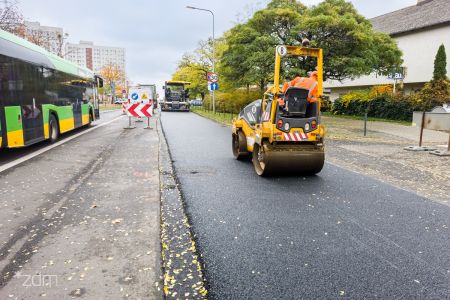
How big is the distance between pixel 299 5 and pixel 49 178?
61.9 ft

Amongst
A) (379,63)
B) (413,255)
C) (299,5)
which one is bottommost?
(413,255)

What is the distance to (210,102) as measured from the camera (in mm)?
39219

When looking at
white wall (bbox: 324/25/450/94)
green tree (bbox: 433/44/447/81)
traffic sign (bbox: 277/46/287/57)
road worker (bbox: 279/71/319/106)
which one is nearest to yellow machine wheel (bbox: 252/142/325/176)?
road worker (bbox: 279/71/319/106)

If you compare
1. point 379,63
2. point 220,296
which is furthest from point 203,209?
point 379,63

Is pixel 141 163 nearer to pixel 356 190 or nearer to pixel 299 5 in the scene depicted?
pixel 356 190

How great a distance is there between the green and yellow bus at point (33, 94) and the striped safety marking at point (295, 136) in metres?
6.51

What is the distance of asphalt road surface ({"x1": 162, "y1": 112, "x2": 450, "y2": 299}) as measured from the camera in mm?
3041

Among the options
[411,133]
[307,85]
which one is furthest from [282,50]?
[411,133]

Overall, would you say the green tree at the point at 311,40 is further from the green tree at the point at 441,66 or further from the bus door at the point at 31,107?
the bus door at the point at 31,107

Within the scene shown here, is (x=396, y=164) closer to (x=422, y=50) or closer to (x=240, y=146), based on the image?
(x=240, y=146)

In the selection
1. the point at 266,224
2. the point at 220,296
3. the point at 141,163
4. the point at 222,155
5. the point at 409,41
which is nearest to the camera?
the point at 220,296

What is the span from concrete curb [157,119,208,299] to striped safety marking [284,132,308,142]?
2.38 meters

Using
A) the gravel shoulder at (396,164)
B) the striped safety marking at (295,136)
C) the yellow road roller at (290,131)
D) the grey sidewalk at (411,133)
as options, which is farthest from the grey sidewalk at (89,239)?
the grey sidewalk at (411,133)

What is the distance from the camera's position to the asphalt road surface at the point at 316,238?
9.98 feet
